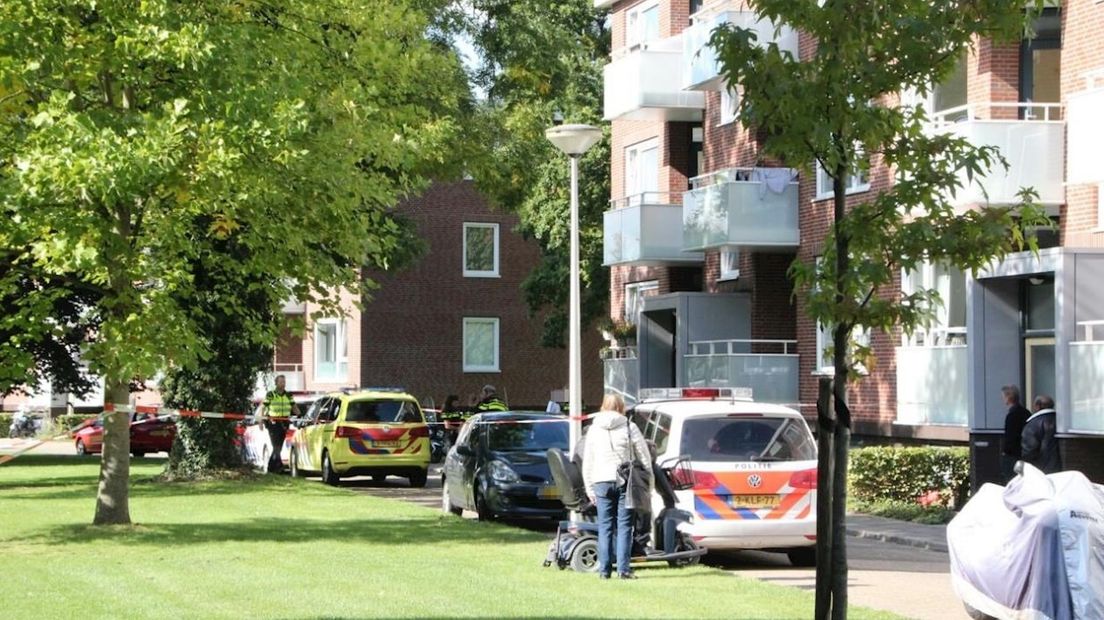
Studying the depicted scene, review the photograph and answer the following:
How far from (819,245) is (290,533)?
49.9ft

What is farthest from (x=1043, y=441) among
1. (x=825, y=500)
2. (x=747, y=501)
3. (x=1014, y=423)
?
(x=825, y=500)

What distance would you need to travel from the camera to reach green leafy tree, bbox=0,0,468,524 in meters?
18.8

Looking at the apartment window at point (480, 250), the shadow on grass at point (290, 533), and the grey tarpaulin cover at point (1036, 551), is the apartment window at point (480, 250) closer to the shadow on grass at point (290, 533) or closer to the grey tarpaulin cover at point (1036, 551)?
the shadow on grass at point (290, 533)

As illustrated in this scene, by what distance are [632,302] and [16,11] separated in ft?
84.2

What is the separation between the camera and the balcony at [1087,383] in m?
23.1

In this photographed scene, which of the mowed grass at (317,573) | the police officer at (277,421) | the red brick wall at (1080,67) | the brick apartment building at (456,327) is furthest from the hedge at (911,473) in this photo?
the brick apartment building at (456,327)

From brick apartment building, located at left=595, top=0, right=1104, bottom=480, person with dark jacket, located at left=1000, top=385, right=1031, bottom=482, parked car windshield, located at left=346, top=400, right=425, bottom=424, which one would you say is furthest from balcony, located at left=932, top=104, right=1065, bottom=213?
parked car windshield, located at left=346, top=400, right=425, bottom=424

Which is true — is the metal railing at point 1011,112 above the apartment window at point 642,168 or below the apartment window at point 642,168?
below

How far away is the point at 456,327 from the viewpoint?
6181cm

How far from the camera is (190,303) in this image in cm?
2472

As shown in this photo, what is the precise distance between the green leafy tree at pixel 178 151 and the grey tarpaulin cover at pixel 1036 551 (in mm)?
9617

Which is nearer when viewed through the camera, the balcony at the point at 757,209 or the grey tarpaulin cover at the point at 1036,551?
the grey tarpaulin cover at the point at 1036,551

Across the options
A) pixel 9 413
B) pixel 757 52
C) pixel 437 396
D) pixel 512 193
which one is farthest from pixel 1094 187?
pixel 9 413

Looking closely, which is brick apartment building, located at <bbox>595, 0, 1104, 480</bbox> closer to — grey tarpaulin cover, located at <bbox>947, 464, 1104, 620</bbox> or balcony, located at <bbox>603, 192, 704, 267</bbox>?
balcony, located at <bbox>603, 192, 704, 267</bbox>
